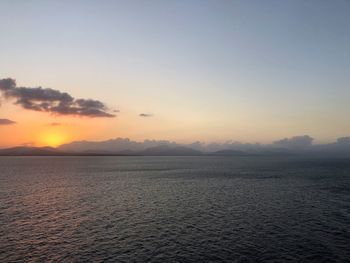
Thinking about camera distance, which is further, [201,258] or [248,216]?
[248,216]

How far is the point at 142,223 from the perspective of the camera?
6038 cm

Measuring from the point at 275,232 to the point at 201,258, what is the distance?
18264mm

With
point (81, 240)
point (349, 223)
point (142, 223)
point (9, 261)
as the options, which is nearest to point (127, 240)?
point (81, 240)

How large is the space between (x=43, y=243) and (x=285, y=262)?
34303 millimetres

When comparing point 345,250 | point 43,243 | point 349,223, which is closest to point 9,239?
point 43,243

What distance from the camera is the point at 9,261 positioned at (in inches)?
1570

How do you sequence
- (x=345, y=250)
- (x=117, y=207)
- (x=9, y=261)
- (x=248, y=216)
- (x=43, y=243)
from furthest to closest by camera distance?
(x=117, y=207) < (x=248, y=216) < (x=43, y=243) < (x=345, y=250) < (x=9, y=261)

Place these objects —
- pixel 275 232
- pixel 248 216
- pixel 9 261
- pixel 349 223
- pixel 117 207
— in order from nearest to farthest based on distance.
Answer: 1. pixel 9 261
2. pixel 275 232
3. pixel 349 223
4. pixel 248 216
5. pixel 117 207

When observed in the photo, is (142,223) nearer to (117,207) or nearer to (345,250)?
(117,207)

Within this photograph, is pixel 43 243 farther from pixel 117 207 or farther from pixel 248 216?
pixel 248 216

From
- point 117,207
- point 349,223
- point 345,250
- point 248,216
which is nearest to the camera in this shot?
point 345,250

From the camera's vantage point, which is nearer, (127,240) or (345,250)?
(345,250)

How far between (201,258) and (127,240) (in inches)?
521

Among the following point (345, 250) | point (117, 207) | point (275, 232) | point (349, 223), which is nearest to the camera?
point (345, 250)
